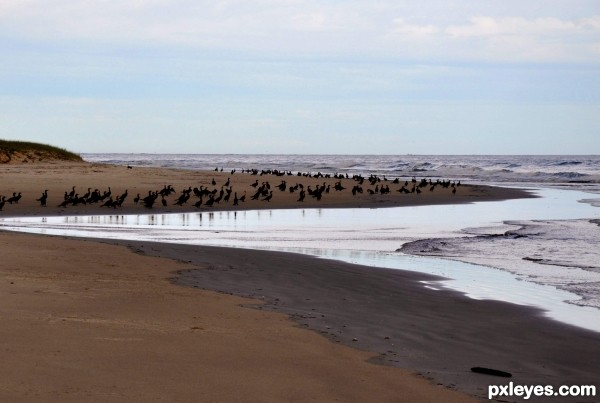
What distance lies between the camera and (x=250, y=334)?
7.66 m

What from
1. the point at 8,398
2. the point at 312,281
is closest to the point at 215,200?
the point at 312,281

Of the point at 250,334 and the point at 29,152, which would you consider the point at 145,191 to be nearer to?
the point at 29,152

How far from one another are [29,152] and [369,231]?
3798cm

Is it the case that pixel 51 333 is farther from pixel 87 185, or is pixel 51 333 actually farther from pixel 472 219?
pixel 87 185

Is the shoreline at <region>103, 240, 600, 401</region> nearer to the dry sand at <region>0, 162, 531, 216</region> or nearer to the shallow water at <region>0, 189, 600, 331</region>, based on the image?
the shallow water at <region>0, 189, 600, 331</region>

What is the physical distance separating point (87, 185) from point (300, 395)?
31.5 meters

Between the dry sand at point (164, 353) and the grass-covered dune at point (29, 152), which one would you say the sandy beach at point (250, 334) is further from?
the grass-covered dune at point (29, 152)

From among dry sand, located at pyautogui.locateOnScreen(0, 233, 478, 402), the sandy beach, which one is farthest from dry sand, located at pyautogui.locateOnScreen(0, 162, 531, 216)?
dry sand, located at pyautogui.locateOnScreen(0, 233, 478, 402)

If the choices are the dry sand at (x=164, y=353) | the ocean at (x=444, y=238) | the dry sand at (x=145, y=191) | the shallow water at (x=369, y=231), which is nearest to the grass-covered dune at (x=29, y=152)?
the dry sand at (x=145, y=191)

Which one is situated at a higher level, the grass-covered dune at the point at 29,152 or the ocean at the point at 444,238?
the grass-covered dune at the point at 29,152

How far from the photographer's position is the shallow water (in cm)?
1158

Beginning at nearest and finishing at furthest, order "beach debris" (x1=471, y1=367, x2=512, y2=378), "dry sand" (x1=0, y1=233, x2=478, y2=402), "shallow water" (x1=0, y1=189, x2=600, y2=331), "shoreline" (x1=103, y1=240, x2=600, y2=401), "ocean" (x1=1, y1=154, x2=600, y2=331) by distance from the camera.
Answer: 1. "dry sand" (x1=0, y1=233, x2=478, y2=402)
2. "beach debris" (x1=471, y1=367, x2=512, y2=378)
3. "shoreline" (x1=103, y1=240, x2=600, y2=401)
4. "shallow water" (x1=0, y1=189, x2=600, y2=331)
5. "ocean" (x1=1, y1=154, x2=600, y2=331)

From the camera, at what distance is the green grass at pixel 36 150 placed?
52756 mm

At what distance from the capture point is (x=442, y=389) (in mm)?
6223
